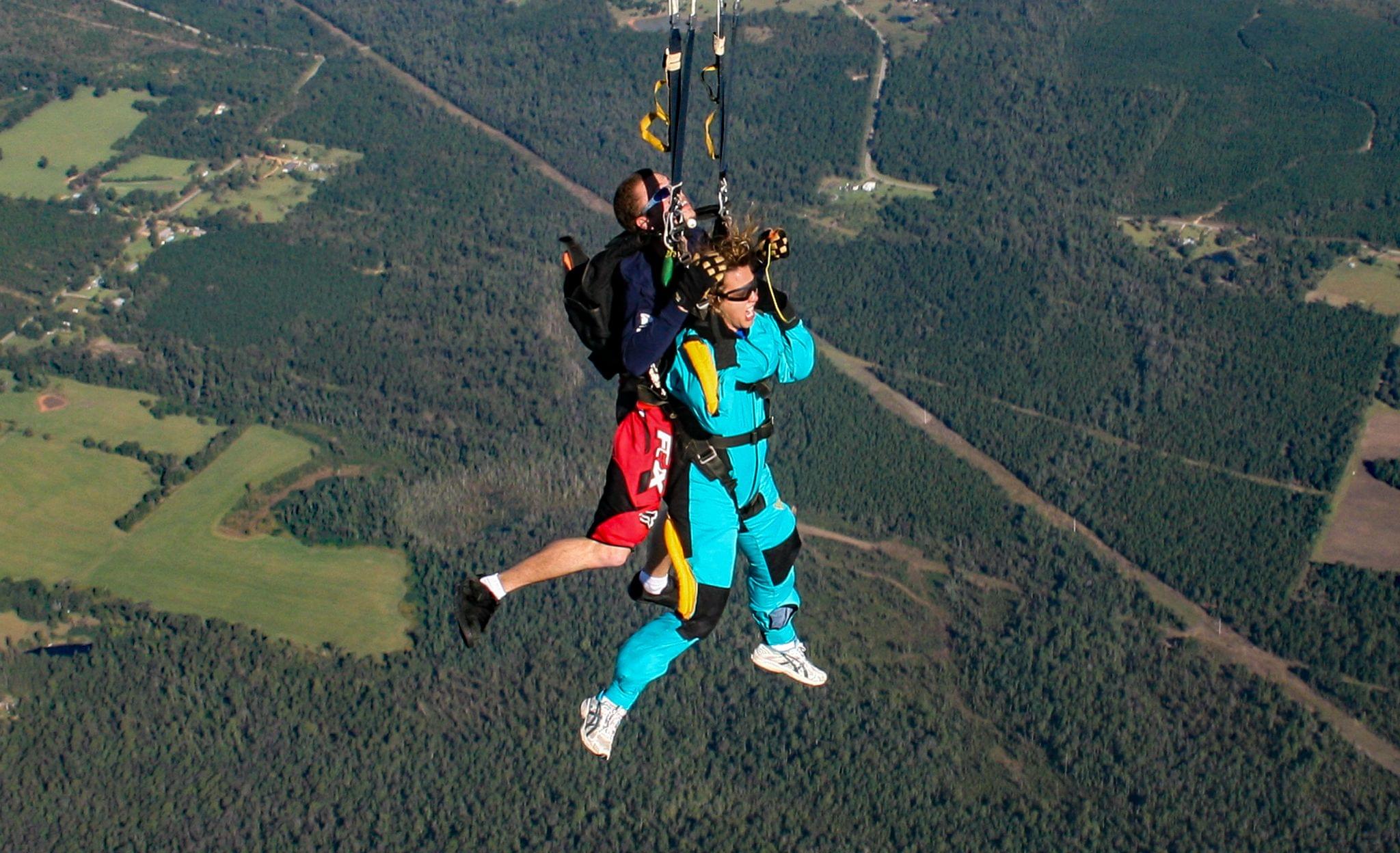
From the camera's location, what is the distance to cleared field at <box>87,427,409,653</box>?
233ft

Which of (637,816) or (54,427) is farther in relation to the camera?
(54,427)

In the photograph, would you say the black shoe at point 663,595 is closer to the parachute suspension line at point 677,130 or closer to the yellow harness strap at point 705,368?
the yellow harness strap at point 705,368

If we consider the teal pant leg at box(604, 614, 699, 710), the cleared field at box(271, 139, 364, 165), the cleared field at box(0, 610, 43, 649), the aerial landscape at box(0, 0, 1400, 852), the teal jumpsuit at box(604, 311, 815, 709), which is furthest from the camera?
the cleared field at box(271, 139, 364, 165)

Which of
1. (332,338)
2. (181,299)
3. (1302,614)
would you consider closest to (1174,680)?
(1302,614)

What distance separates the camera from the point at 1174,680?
72.4 meters

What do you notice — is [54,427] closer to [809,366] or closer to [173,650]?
[173,650]

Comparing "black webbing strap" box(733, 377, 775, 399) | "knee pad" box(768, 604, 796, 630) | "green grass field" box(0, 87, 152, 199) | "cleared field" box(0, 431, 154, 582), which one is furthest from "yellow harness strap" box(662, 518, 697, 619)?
"green grass field" box(0, 87, 152, 199)

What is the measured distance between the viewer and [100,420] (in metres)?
83.4

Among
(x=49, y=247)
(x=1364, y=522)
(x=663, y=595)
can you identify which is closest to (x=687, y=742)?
(x=1364, y=522)

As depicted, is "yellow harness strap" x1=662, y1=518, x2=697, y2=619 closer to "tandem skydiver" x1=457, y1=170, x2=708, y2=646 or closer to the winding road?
"tandem skydiver" x1=457, y1=170, x2=708, y2=646

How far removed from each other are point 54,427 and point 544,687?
95.0ft

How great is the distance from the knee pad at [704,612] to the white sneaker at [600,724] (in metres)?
1.11

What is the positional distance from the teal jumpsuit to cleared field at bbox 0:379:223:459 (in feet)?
217

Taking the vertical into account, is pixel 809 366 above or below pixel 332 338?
above
